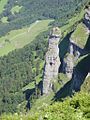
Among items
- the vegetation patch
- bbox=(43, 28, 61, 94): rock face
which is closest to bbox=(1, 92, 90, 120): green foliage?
the vegetation patch

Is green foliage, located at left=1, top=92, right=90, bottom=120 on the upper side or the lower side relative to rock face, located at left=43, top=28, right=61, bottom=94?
upper

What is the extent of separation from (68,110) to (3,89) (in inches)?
6051

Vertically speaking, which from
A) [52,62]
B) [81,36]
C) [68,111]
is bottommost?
[52,62]

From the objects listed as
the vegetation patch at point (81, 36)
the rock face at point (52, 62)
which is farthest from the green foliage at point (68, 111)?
the rock face at point (52, 62)

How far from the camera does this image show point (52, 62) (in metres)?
121

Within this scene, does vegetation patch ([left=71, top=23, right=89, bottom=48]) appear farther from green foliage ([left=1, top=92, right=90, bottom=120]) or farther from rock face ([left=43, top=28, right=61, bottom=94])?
green foliage ([left=1, top=92, right=90, bottom=120])

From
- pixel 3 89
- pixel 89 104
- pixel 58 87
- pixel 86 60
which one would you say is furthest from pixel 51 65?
pixel 89 104

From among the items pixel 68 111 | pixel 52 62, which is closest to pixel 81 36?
pixel 52 62

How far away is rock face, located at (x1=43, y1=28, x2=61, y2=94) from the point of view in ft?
388

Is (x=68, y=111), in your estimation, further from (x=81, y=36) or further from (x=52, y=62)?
(x=52, y=62)

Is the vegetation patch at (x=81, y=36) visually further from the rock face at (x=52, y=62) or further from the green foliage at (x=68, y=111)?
the green foliage at (x=68, y=111)

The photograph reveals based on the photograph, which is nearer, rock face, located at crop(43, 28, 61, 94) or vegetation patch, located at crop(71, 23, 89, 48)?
vegetation patch, located at crop(71, 23, 89, 48)

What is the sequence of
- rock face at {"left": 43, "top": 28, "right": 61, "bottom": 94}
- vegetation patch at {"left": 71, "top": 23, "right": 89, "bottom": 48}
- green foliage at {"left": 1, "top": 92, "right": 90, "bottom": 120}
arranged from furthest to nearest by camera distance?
rock face at {"left": 43, "top": 28, "right": 61, "bottom": 94}
vegetation patch at {"left": 71, "top": 23, "right": 89, "bottom": 48}
green foliage at {"left": 1, "top": 92, "right": 90, "bottom": 120}

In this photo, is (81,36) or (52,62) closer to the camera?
(81,36)
